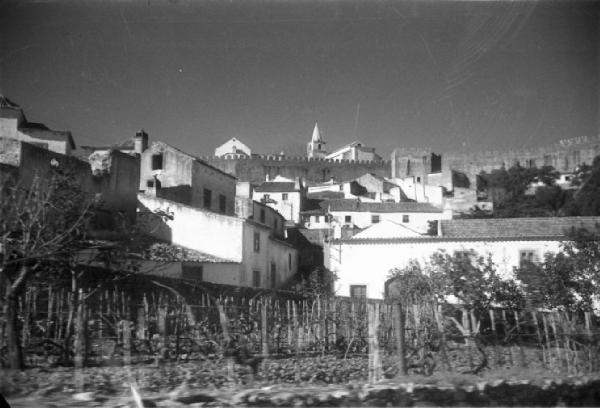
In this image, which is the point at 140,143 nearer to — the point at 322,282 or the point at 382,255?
the point at 322,282

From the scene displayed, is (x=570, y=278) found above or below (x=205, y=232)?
below

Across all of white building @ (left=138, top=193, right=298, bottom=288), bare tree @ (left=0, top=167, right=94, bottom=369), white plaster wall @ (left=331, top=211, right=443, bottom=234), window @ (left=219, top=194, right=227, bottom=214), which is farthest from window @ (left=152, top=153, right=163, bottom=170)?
bare tree @ (left=0, top=167, right=94, bottom=369)

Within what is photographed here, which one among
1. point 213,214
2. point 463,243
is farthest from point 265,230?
point 463,243

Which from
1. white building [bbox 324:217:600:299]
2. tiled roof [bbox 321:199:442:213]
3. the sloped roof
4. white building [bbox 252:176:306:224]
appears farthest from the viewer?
white building [bbox 252:176:306:224]

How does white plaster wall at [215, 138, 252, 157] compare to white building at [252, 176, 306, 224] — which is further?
white plaster wall at [215, 138, 252, 157]

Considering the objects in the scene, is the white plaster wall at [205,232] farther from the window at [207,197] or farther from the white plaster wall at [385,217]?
the white plaster wall at [385,217]

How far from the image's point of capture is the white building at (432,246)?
21.1m

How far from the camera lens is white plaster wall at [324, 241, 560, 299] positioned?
21312 millimetres

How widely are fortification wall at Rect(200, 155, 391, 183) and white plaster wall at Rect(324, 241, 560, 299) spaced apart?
41410 mm

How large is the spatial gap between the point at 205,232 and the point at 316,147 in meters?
59.2

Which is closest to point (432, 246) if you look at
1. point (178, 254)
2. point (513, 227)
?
point (513, 227)

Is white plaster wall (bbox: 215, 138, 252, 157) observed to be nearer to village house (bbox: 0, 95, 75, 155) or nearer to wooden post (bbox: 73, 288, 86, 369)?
village house (bbox: 0, 95, 75, 155)

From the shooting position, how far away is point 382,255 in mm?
23047

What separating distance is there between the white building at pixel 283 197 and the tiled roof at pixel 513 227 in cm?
2079
